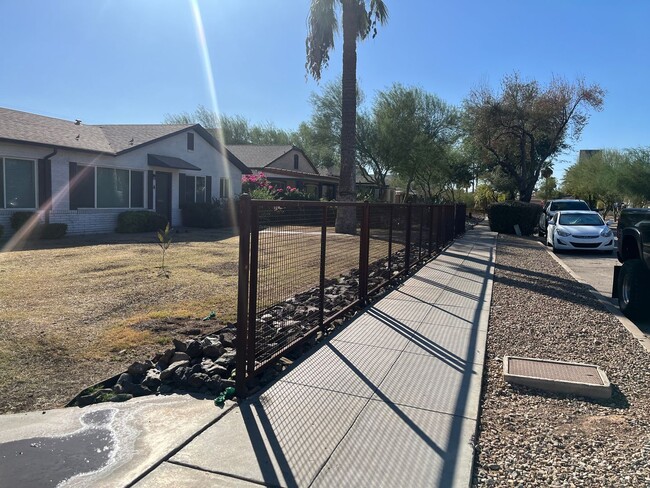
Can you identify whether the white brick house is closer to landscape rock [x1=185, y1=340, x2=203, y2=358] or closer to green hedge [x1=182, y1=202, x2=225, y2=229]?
green hedge [x1=182, y1=202, x2=225, y2=229]

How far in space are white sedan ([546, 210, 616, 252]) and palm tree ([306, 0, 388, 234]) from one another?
7.21 meters

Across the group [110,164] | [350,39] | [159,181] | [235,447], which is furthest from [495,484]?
[159,181]

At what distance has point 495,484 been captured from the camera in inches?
126

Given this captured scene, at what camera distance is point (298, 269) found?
5.90 m

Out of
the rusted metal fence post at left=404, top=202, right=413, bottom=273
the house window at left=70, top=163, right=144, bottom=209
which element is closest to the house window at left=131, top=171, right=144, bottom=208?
the house window at left=70, top=163, right=144, bottom=209

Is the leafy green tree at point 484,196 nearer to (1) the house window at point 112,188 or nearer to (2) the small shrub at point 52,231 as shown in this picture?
(1) the house window at point 112,188

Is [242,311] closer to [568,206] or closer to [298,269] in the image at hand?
[298,269]

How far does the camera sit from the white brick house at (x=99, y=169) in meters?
15.7

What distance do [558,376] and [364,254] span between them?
11.0 ft

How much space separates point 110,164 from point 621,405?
59.5 feet

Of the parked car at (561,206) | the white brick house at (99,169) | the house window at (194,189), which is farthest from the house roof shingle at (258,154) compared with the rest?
the parked car at (561,206)

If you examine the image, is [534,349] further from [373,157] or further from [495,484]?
[373,157]

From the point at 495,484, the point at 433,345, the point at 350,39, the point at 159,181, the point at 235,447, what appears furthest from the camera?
the point at 159,181

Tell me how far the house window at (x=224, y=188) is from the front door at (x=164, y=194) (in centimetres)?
438
